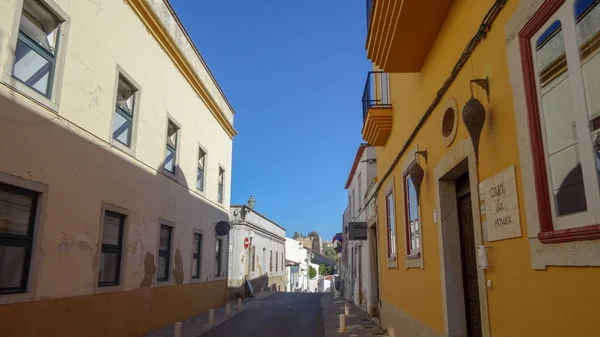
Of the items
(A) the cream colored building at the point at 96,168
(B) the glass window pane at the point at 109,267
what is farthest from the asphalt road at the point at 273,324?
(B) the glass window pane at the point at 109,267

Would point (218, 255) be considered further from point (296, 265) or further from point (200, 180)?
point (296, 265)

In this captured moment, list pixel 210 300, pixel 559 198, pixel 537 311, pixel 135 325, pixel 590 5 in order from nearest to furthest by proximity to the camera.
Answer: pixel 590 5, pixel 559 198, pixel 537 311, pixel 135 325, pixel 210 300

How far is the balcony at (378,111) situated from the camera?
10.2 meters

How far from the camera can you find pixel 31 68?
6.68 m

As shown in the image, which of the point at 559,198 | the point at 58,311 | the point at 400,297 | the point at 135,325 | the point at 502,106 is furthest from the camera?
the point at 135,325

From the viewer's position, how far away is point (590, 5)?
2.75 metres

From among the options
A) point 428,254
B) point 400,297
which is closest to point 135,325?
point 400,297

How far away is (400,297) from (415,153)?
10.2 ft

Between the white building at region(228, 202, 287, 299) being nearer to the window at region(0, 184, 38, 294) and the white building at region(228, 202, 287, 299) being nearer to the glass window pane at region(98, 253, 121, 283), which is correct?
the glass window pane at region(98, 253, 121, 283)

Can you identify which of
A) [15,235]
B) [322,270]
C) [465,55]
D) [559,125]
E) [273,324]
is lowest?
[273,324]

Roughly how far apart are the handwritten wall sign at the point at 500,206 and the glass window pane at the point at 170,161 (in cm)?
945

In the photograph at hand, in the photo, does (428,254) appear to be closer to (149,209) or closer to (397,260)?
(397,260)

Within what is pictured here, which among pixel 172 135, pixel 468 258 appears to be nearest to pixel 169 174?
pixel 172 135

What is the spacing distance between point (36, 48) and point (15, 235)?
2.78m
